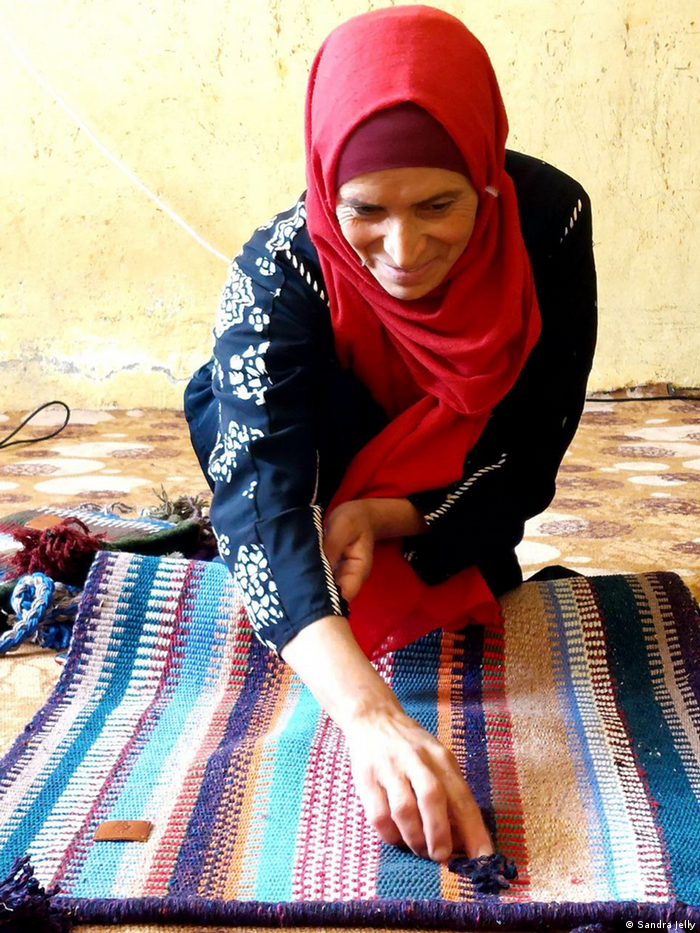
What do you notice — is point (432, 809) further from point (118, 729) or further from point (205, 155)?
point (205, 155)

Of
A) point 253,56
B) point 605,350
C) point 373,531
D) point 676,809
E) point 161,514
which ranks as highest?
point 253,56

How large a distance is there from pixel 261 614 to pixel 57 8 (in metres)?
2.80

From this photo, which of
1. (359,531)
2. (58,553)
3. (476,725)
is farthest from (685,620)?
(58,553)

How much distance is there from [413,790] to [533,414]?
63cm

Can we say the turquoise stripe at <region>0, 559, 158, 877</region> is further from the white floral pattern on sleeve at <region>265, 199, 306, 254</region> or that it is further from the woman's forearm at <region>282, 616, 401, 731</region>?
the white floral pattern on sleeve at <region>265, 199, 306, 254</region>

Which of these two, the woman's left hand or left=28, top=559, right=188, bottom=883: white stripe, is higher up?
the woman's left hand

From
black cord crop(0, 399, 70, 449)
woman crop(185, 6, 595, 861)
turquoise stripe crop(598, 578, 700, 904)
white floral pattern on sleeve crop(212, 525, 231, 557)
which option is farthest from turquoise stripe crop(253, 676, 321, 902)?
black cord crop(0, 399, 70, 449)

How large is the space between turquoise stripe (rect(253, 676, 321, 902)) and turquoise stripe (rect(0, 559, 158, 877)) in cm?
23

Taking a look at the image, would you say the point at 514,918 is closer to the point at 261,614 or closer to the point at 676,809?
the point at 676,809

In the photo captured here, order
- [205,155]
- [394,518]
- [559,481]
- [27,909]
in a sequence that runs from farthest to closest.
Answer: [205,155] → [559,481] → [394,518] → [27,909]

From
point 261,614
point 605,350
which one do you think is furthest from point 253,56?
point 261,614

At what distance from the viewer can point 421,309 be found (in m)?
1.27

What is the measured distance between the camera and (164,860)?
102cm

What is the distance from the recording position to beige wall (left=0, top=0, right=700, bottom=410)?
3336mm
